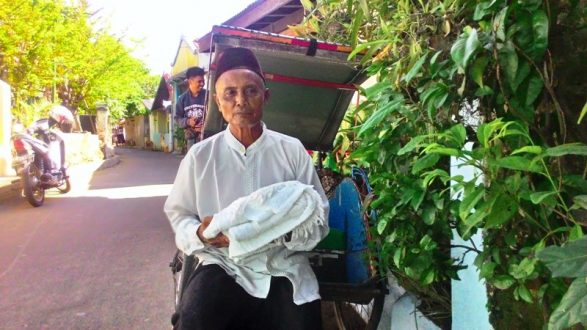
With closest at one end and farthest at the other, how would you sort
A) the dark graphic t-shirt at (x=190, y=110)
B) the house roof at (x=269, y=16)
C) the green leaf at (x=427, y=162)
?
1. the green leaf at (x=427, y=162)
2. the dark graphic t-shirt at (x=190, y=110)
3. the house roof at (x=269, y=16)

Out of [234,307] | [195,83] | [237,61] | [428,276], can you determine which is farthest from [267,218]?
[195,83]

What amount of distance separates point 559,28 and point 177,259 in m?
2.11

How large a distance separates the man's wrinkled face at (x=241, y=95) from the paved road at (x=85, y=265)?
6.83 ft

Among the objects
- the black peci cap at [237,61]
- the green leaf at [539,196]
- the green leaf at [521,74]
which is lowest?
the green leaf at [539,196]

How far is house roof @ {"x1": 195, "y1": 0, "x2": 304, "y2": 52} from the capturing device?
778cm

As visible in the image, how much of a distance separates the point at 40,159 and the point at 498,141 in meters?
8.62

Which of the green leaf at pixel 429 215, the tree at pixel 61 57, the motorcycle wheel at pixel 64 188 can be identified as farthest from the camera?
the tree at pixel 61 57

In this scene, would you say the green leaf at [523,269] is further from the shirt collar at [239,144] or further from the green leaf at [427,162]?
the shirt collar at [239,144]

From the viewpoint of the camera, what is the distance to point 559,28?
4.32 ft

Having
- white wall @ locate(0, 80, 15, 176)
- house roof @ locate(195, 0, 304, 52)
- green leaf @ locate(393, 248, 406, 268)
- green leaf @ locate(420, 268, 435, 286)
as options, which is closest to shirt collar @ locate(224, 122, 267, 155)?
green leaf @ locate(393, 248, 406, 268)

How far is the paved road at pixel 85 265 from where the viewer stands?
12.1 feet

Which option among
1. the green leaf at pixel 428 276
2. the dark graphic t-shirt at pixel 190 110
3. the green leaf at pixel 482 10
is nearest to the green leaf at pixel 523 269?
the green leaf at pixel 428 276

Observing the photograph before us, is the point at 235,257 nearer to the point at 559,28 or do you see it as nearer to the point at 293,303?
the point at 293,303

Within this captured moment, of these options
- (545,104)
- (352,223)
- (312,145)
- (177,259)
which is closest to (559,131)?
(545,104)
